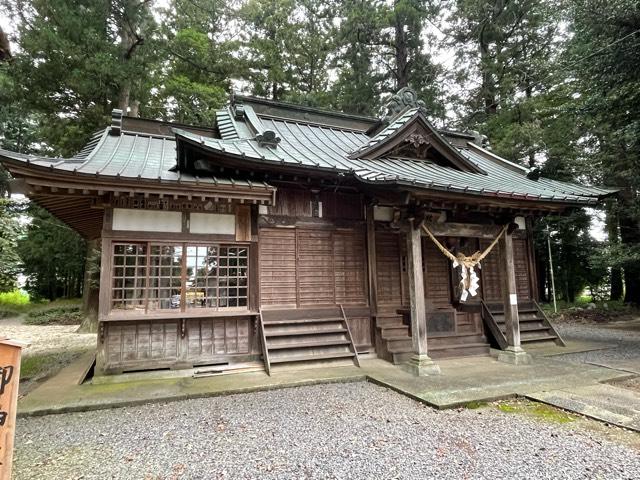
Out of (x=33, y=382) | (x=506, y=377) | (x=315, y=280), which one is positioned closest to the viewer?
(x=506, y=377)

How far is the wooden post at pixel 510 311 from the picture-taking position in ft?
22.5

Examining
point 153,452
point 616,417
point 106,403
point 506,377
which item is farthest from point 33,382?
point 616,417

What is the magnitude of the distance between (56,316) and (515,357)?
20.3 m

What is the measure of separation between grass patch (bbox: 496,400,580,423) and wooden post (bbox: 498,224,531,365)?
2.15 metres

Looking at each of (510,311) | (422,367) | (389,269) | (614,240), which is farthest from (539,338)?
(614,240)

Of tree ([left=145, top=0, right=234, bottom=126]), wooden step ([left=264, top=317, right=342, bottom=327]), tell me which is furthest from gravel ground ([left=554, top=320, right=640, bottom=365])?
tree ([left=145, top=0, right=234, bottom=126])

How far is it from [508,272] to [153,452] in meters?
6.78

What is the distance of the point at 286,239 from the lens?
7082mm

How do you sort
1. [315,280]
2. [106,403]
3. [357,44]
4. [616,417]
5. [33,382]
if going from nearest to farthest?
[616,417] < [106,403] < [33,382] < [315,280] < [357,44]

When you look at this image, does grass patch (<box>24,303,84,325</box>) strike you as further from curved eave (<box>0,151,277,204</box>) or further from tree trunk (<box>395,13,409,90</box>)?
tree trunk (<box>395,13,409,90</box>)

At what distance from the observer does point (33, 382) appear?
20.5 ft

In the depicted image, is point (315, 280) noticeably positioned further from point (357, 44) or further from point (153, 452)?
point (357, 44)

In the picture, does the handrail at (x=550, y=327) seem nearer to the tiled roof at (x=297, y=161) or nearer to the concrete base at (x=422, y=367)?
the tiled roof at (x=297, y=161)

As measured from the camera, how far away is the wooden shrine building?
5.88 metres
